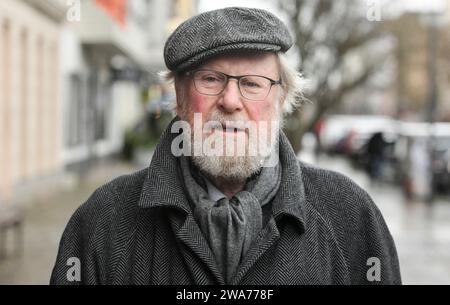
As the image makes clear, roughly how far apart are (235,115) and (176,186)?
0.27 meters

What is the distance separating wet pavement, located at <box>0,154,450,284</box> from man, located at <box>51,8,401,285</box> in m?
5.81

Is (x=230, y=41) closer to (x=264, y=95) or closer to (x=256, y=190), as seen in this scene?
(x=264, y=95)

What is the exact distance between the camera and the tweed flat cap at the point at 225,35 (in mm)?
2311

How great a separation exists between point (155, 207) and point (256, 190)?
302 millimetres

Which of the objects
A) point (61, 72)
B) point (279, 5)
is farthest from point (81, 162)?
point (279, 5)

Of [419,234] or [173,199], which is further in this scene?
[419,234]

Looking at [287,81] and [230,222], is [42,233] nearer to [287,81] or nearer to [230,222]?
[287,81]

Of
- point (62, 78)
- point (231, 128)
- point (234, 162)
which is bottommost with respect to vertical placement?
point (234, 162)

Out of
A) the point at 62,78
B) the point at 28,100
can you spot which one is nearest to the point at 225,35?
the point at 28,100

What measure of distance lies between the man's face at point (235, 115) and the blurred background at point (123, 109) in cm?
35

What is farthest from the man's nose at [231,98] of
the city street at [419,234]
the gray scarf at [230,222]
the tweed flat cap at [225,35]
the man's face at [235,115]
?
the city street at [419,234]

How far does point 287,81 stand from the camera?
2.50 metres

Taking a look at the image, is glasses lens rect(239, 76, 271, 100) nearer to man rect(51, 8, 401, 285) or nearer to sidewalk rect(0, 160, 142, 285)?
man rect(51, 8, 401, 285)

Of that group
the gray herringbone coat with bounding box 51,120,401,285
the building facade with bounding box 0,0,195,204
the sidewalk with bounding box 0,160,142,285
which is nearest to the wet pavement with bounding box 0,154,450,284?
the sidewalk with bounding box 0,160,142,285
